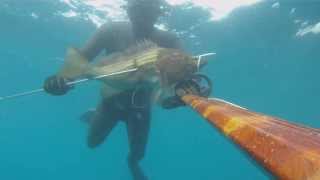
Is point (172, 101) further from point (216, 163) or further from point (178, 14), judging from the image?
point (216, 163)

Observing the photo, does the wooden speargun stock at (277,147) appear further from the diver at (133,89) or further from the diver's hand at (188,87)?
the diver at (133,89)

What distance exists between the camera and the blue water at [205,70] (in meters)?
20.2

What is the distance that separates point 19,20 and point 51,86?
53.9 feet

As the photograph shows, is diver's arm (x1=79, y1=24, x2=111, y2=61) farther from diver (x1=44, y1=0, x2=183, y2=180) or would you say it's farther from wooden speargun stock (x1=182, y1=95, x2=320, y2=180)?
wooden speargun stock (x1=182, y1=95, x2=320, y2=180)

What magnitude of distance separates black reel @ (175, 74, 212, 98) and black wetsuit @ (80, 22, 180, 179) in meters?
2.10

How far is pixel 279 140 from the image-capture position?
1123 millimetres

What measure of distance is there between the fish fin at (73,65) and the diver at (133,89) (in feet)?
0.63

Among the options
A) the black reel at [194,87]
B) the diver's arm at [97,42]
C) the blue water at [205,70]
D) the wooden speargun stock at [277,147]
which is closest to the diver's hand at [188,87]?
the black reel at [194,87]

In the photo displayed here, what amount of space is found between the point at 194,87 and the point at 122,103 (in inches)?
144

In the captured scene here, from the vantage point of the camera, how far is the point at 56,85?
264 inches

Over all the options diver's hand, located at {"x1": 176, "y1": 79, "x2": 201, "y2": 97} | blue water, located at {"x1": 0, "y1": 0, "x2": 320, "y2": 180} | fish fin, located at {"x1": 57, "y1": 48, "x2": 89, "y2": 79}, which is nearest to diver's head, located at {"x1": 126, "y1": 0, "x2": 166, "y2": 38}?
fish fin, located at {"x1": 57, "y1": 48, "x2": 89, "y2": 79}

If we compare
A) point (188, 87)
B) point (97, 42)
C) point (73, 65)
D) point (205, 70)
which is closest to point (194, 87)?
point (188, 87)

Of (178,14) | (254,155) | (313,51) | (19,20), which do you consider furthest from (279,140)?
(313,51)

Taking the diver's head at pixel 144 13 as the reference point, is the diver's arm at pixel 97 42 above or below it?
below
